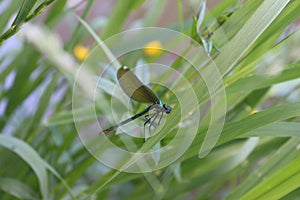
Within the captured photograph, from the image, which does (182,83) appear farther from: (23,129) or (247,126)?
(23,129)

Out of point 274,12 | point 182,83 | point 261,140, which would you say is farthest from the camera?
point 261,140

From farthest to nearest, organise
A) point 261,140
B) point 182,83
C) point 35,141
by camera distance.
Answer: point 35,141 < point 261,140 < point 182,83

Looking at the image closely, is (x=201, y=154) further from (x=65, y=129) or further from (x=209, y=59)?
(x=65, y=129)

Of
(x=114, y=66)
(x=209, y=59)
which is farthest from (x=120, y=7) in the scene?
(x=209, y=59)

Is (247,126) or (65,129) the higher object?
(65,129)

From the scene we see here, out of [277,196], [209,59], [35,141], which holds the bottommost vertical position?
[277,196]

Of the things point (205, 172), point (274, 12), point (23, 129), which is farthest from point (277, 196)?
point (23, 129)

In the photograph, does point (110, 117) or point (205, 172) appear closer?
point (110, 117)

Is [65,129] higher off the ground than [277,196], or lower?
higher

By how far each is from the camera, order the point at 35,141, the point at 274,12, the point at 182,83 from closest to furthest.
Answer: the point at 274,12 → the point at 182,83 → the point at 35,141
